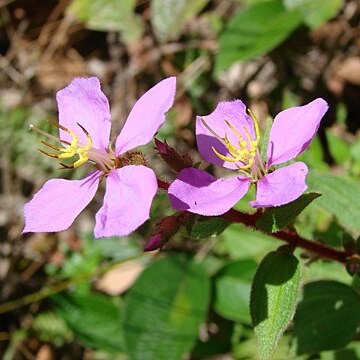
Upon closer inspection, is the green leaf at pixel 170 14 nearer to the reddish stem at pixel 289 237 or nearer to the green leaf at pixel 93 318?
the green leaf at pixel 93 318

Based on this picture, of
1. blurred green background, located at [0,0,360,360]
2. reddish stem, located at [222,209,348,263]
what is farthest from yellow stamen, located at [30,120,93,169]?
blurred green background, located at [0,0,360,360]

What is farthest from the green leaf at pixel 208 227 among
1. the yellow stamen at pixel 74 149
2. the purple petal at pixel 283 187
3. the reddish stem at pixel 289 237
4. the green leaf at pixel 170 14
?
the green leaf at pixel 170 14

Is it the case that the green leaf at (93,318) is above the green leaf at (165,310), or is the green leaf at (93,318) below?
below

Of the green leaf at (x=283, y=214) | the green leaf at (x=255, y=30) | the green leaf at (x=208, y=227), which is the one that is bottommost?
the green leaf at (x=255, y=30)

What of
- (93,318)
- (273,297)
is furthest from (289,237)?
(93,318)

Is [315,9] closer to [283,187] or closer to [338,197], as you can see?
[338,197]

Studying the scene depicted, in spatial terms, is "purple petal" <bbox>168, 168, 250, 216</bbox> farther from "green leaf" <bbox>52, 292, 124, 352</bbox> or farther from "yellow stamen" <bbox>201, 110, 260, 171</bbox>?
"green leaf" <bbox>52, 292, 124, 352</bbox>

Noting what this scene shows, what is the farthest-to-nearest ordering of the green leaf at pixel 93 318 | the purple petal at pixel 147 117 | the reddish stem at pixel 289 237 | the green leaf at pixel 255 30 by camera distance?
1. the green leaf at pixel 255 30
2. the green leaf at pixel 93 318
3. the reddish stem at pixel 289 237
4. the purple petal at pixel 147 117
